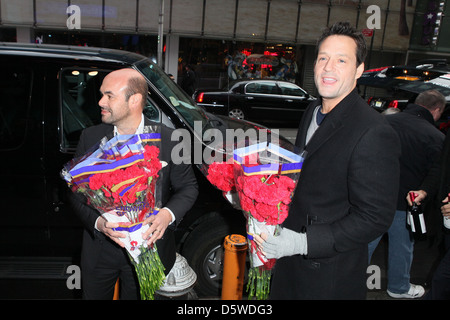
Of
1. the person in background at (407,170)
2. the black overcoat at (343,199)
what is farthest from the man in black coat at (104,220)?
the person in background at (407,170)

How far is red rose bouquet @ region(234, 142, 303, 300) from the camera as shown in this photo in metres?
1.78

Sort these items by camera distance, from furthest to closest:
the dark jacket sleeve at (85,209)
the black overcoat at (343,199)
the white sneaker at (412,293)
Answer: the white sneaker at (412,293), the dark jacket sleeve at (85,209), the black overcoat at (343,199)

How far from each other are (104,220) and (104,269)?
1.44ft

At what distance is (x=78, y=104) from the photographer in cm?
364

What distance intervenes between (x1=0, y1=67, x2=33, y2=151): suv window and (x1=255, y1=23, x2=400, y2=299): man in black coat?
104 inches

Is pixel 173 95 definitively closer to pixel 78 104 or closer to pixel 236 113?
pixel 78 104

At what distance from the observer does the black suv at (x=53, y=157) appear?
3469 millimetres

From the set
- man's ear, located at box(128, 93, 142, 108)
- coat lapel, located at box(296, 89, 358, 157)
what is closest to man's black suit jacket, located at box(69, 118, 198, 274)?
man's ear, located at box(128, 93, 142, 108)

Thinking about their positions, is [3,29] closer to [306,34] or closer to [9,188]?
[306,34]

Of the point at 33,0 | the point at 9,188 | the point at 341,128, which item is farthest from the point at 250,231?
the point at 33,0

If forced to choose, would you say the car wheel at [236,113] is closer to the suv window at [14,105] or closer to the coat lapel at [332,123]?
the suv window at [14,105]

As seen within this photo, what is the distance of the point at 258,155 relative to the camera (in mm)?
1872

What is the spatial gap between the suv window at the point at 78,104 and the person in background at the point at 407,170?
246 cm

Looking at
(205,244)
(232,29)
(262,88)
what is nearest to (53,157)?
(205,244)
